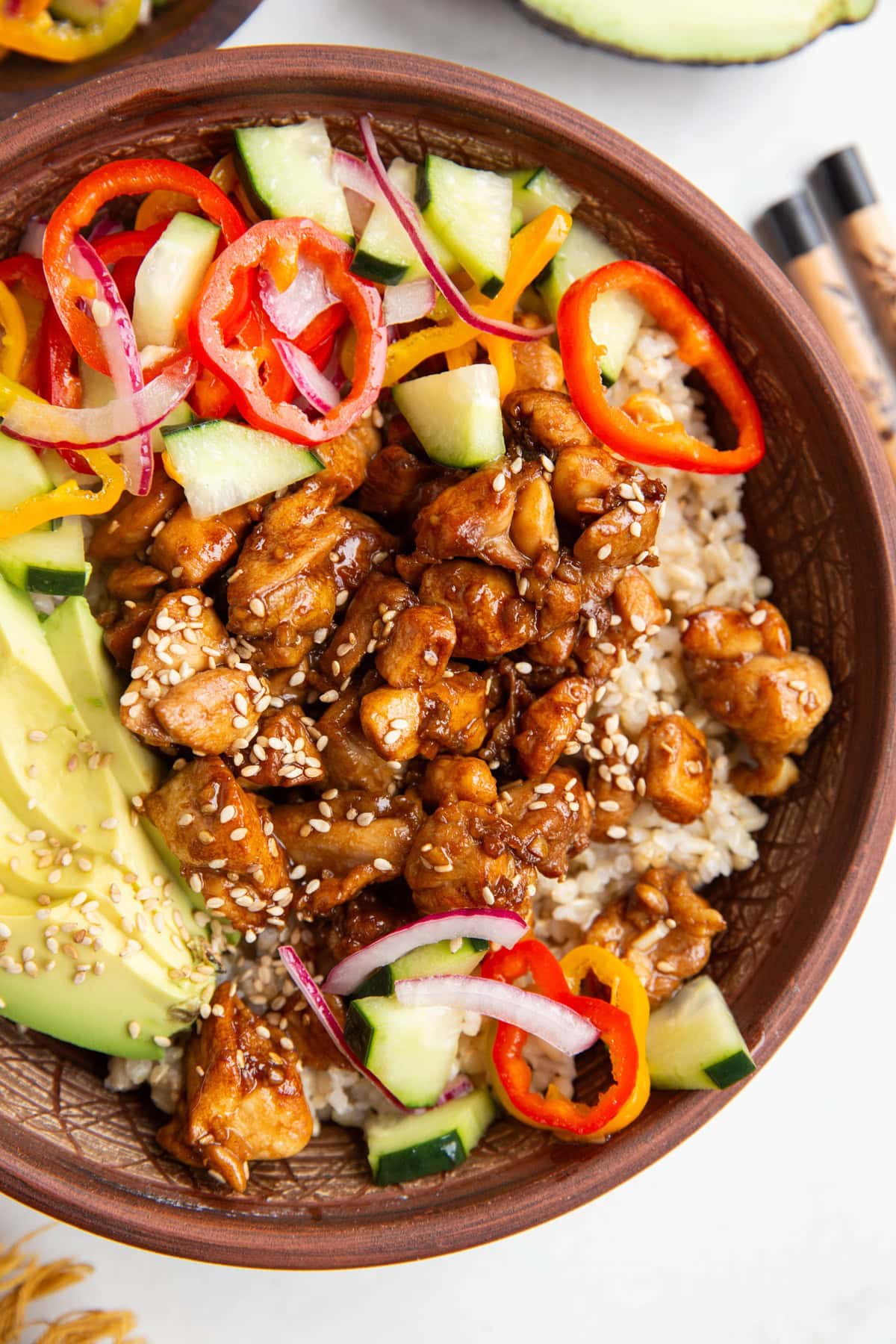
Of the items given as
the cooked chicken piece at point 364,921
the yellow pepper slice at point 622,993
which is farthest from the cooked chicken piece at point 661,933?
the cooked chicken piece at point 364,921

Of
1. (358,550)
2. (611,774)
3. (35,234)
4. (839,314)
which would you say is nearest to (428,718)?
(358,550)

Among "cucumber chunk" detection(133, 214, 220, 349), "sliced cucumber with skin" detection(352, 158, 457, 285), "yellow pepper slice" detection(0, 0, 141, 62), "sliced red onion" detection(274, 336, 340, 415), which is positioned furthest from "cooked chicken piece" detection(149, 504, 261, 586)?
"yellow pepper slice" detection(0, 0, 141, 62)

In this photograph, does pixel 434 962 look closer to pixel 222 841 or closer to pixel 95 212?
pixel 222 841

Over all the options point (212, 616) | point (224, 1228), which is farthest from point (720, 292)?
point (224, 1228)

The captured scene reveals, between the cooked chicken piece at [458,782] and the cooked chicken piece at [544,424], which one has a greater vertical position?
the cooked chicken piece at [544,424]

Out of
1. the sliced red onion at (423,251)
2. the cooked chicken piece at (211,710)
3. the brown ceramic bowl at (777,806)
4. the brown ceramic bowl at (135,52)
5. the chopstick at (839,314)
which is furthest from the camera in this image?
the chopstick at (839,314)

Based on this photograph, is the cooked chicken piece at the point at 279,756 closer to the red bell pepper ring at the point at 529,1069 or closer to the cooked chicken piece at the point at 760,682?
the red bell pepper ring at the point at 529,1069
